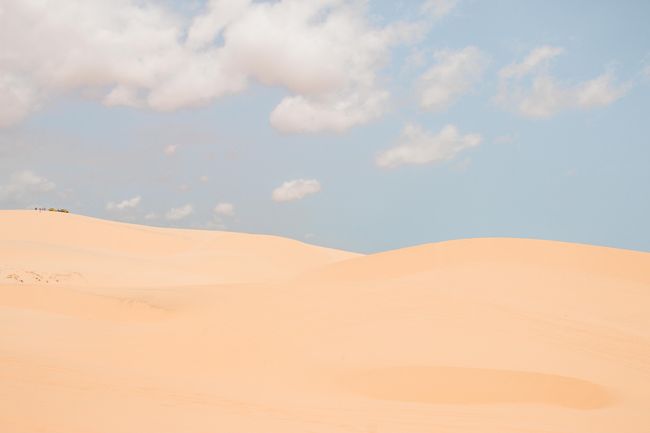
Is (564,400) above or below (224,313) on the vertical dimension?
below

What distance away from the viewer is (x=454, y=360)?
802cm

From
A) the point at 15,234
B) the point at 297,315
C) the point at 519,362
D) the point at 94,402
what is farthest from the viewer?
the point at 15,234

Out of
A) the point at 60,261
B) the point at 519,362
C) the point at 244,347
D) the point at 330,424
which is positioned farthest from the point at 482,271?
the point at 60,261

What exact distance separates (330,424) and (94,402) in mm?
2235

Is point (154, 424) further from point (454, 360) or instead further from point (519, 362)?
point (519, 362)

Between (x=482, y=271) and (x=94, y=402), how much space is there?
1336 cm

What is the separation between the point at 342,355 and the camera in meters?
8.38

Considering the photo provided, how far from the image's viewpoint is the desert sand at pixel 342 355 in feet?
16.6

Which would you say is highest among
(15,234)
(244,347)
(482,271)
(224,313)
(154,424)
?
(15,234)

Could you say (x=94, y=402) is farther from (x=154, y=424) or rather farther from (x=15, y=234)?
(x=15, y=234)

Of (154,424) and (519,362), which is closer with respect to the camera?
(154,424)

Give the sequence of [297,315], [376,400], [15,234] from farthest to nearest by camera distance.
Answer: [15,234] < [297,315] < [376,400]

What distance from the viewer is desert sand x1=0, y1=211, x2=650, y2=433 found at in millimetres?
5051

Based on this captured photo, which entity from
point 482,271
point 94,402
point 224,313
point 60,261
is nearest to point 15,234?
point 60,261
